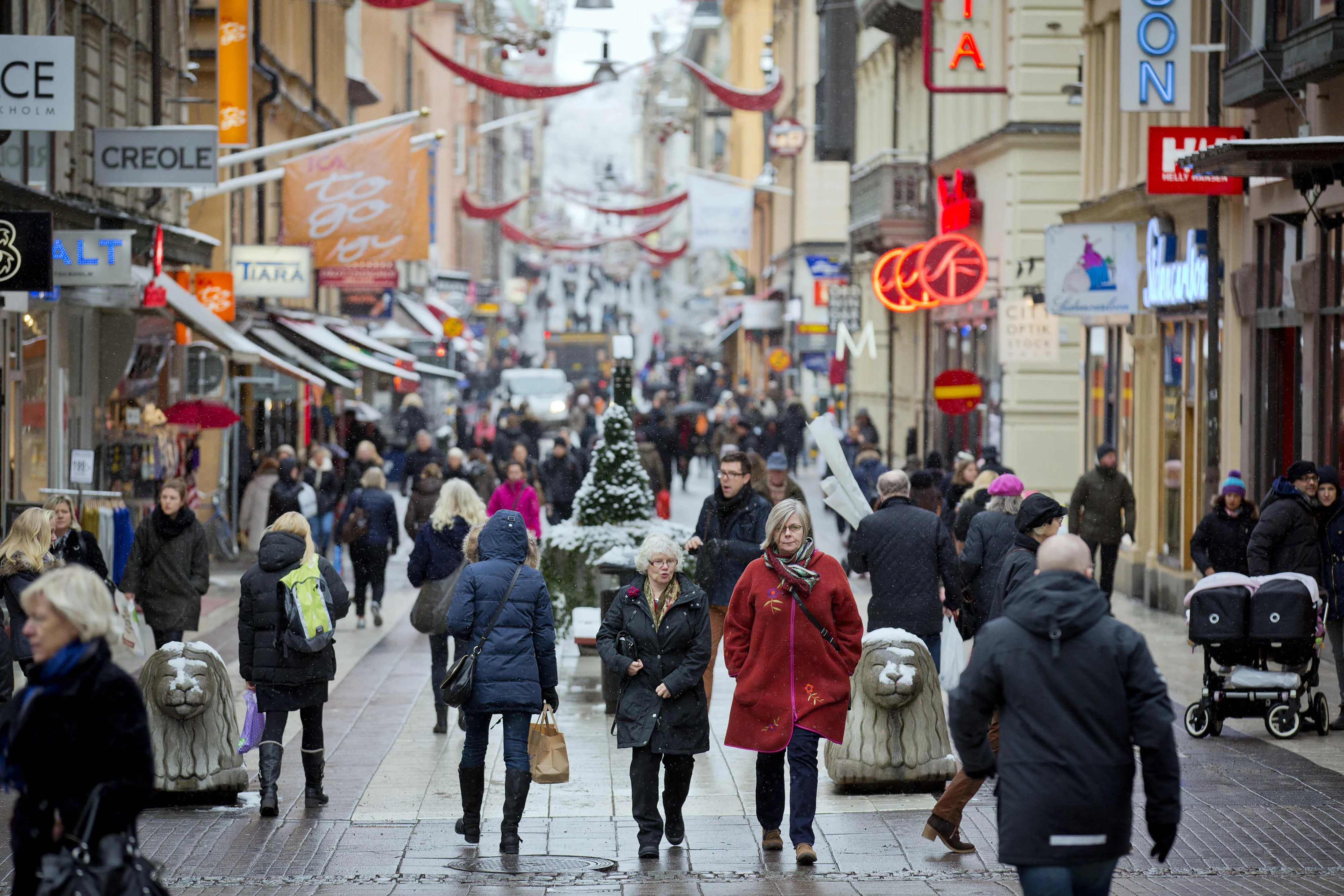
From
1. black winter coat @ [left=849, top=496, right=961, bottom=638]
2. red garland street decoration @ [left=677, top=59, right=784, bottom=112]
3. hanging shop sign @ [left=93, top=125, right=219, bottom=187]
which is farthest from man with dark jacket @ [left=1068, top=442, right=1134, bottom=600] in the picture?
red garland street decoration @ [left=677, top=59, right=784, bottom=112]

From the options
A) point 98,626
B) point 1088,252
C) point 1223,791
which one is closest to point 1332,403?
point 1088,252

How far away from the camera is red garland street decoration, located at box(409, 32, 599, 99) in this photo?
2338 cm

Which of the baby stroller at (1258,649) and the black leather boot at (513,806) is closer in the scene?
the black leather boot at (513,806)

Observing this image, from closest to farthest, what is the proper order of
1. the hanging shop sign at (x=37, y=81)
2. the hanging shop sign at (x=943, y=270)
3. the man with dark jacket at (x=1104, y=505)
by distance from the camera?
1. the hanging shop sign at (x=37, y=81)
2. the man with dark jacket at (x=1104, y=505)
3. the hanging shop sign at (x=943, y=270)

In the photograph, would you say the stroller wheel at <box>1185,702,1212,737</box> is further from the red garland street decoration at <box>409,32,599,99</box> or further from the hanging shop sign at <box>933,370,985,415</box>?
the red garland street decoration at <box>409,32,599,99</box>

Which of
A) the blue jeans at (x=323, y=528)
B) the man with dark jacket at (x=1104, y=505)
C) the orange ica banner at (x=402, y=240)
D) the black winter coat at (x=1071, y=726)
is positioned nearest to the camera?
the black winter coat at (x=1071, y=726)

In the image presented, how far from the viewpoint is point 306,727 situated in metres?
10.1

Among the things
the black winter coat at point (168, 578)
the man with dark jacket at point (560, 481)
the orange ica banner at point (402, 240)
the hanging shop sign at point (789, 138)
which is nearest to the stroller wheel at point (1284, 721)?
the black winter coat at point (168, 578)

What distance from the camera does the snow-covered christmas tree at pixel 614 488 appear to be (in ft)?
51.6

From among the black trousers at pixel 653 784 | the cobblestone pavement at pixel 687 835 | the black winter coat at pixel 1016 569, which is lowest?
the cobblestone pavement at pixel 687 835

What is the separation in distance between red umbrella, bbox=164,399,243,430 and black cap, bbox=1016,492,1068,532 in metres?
14.0

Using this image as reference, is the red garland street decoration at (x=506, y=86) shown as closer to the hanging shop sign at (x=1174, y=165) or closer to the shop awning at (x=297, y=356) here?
the shop awning at (x=297, y=356)

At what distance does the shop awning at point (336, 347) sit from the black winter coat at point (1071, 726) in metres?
25.3

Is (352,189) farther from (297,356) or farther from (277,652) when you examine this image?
(277,652)
